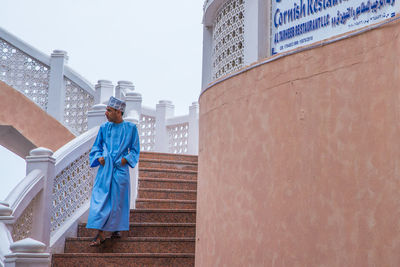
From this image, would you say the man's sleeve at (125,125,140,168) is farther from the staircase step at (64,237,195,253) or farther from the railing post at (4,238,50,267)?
the railing post at (4,238,50,267)

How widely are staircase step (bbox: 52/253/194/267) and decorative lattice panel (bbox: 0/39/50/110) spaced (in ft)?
14.8

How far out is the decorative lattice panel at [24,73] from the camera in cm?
1023

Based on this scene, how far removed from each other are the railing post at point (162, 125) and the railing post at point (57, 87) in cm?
205

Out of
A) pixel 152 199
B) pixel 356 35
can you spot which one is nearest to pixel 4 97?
pixel 152 199

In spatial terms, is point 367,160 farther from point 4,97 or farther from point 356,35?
point 4,97

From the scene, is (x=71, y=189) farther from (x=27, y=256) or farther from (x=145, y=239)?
(x=27, y=256)

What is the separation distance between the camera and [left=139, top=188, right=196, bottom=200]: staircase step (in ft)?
25.7

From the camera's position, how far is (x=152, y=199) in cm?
767

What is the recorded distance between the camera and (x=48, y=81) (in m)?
10.3

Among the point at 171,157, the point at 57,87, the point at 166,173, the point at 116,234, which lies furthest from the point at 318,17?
the point at 57,87

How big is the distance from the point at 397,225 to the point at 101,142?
4.26m

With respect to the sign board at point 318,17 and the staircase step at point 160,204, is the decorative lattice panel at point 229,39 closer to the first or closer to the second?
the sign board at point 318,17

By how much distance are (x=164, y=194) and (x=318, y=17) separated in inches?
123

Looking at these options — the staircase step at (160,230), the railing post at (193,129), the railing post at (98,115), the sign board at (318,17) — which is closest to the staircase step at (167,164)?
the railing post at (98,115)
